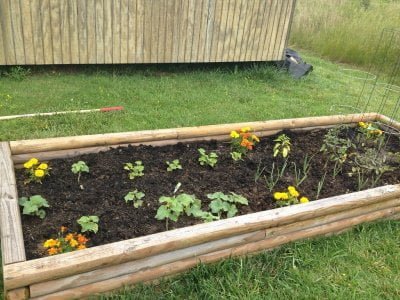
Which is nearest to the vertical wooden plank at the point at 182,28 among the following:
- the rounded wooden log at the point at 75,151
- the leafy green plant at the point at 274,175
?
the rounded wooden log at the point at 75,151

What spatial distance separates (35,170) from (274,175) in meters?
1.78

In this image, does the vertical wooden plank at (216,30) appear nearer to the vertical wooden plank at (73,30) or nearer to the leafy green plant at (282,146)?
the vertical wooden plank at (73,30)

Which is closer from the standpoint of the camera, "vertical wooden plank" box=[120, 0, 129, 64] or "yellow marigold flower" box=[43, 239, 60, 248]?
"yellow marigold flower" box=[43, 239, 60, 248]

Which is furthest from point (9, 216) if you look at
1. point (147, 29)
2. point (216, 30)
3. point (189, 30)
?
point (216, 30)

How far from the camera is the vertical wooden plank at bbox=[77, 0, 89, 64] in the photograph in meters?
5.09

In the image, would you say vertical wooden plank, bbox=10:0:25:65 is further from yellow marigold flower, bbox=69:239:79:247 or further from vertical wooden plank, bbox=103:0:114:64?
yellow marigold flower, bbox=69:239:79:247

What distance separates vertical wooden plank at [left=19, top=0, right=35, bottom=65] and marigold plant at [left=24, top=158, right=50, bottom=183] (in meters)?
2.92

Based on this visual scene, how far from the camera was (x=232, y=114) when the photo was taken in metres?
4.81

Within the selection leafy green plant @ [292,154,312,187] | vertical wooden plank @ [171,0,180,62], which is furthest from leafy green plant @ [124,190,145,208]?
vertical wooden plank @ [171,0,180,62]

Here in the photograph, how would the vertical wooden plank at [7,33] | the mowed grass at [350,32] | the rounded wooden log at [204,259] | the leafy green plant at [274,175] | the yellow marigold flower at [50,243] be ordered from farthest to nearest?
the mowed grass at [350,32] < the vertical wooden plank at [7,33] < the leafy green plant at [274,175] < the yellow marigold flower at [50,243] < the rounded wooden log at [204,259]

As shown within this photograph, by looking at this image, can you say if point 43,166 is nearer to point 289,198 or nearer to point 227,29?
point 289,198

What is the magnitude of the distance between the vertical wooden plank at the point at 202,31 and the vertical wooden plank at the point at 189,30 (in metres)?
0.12

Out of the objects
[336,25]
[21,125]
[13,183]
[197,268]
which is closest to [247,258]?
[197,268]

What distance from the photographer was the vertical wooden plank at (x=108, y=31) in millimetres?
5211
